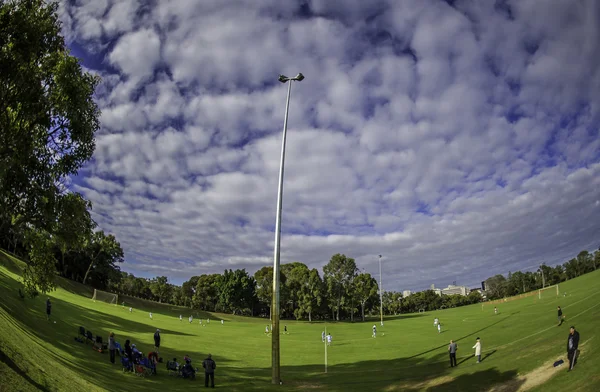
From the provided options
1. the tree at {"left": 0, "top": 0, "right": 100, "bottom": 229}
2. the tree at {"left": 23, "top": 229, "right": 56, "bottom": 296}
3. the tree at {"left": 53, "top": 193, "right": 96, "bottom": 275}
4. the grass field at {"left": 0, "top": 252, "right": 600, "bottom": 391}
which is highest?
the tree at {"left": 0, "top": 0, "right": 100, "bottom": 229}

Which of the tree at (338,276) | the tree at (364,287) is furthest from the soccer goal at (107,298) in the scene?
the tree at (364,287)

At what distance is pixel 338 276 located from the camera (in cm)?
10894

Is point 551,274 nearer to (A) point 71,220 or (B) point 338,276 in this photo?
(B) point 338,276

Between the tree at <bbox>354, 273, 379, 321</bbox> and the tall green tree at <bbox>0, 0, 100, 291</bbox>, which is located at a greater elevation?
the tall green tree at <bbox>0, 0, 100, 291</bbox>

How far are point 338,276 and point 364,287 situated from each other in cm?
872

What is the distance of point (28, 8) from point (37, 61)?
6.21ft

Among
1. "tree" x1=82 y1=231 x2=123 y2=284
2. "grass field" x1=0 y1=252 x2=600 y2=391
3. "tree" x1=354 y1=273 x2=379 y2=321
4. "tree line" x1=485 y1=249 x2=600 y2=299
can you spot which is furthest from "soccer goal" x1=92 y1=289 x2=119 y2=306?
"tree line" x1=485 y1=249 x2=600 y2=299

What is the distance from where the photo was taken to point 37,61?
552 inches

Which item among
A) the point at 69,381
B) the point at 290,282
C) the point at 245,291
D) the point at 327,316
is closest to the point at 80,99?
the point at 69,381

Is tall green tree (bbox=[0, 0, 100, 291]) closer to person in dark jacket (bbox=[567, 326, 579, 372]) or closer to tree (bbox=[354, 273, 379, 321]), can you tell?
person in dark jacket (bbox=[567, 326, 579, 372])

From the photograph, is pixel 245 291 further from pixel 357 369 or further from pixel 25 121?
pixel 25 121

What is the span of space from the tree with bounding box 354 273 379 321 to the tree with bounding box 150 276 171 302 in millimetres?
84308

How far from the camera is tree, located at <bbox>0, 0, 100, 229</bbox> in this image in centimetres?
1306

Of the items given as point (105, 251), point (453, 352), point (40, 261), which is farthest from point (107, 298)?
point (453, 352)
